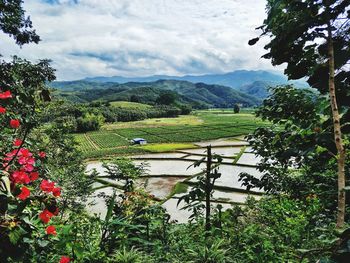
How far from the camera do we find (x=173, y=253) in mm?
3664

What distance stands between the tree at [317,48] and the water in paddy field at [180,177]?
949 centimetres

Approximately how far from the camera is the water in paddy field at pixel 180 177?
1855cm

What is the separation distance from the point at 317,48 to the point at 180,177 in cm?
2489

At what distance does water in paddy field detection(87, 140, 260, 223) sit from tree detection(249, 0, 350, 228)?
949 cm

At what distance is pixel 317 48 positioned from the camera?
1688 mm

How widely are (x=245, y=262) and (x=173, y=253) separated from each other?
3.11 ft

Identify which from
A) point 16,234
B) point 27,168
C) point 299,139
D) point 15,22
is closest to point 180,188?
point 15,22

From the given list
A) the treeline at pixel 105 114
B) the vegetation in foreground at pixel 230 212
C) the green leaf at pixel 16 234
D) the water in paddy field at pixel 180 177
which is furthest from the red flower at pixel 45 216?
the treeline at pixel 105 114

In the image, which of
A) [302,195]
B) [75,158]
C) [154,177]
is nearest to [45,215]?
[302,195]

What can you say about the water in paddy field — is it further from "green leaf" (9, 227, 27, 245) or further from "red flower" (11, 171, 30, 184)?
"green leaf" (9, 227, 27, 245)

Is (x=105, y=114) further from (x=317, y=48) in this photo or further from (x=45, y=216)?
(x=317, y=48)

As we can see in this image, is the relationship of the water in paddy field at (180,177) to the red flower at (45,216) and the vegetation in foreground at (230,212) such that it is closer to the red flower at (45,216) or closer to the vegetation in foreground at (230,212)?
the vegetation in foreground at (230,212)

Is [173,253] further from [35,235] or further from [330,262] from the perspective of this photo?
[330,262]

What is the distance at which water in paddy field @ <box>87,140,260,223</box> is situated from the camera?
1855cm
